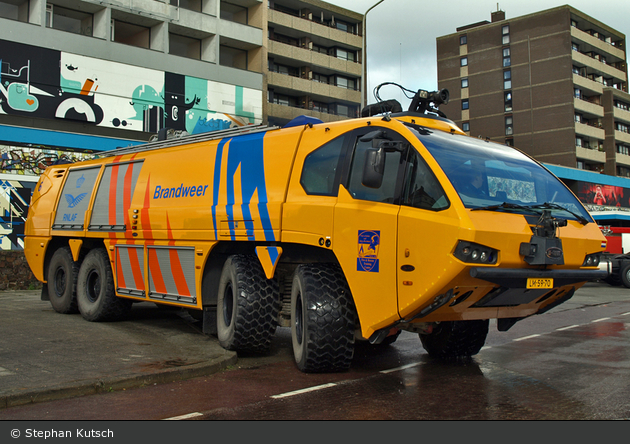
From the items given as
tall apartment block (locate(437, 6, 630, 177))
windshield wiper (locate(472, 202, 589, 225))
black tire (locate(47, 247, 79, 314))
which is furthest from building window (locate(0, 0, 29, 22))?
tall apartment block (locate(437, 6, 630, 177))

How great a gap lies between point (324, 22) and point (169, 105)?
74.3 feet

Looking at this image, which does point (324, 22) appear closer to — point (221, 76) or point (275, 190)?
point (221, 76)

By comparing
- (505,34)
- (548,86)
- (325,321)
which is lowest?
(325,321)

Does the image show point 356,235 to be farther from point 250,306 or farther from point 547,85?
point 547,85

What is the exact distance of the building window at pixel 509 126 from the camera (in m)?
74.3

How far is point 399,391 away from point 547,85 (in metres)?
71.5

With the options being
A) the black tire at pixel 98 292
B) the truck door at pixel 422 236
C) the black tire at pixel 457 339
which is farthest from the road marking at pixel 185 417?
the black tire at pixel 98 292

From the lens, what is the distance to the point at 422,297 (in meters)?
6.30

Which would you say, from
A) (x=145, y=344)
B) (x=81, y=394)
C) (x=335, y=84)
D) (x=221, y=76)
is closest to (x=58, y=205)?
(x=145, y=344)

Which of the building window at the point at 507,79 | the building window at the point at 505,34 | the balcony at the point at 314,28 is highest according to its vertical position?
the building window at the point at 505,34

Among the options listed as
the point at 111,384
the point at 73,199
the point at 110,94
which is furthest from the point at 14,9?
the point at 111,384

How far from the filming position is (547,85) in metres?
71.3

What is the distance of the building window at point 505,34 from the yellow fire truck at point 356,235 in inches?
2820

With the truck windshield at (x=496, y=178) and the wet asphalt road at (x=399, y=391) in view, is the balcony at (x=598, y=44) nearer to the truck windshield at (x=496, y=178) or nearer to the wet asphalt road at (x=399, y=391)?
the wet asphalt road at (x=399, y=391)
